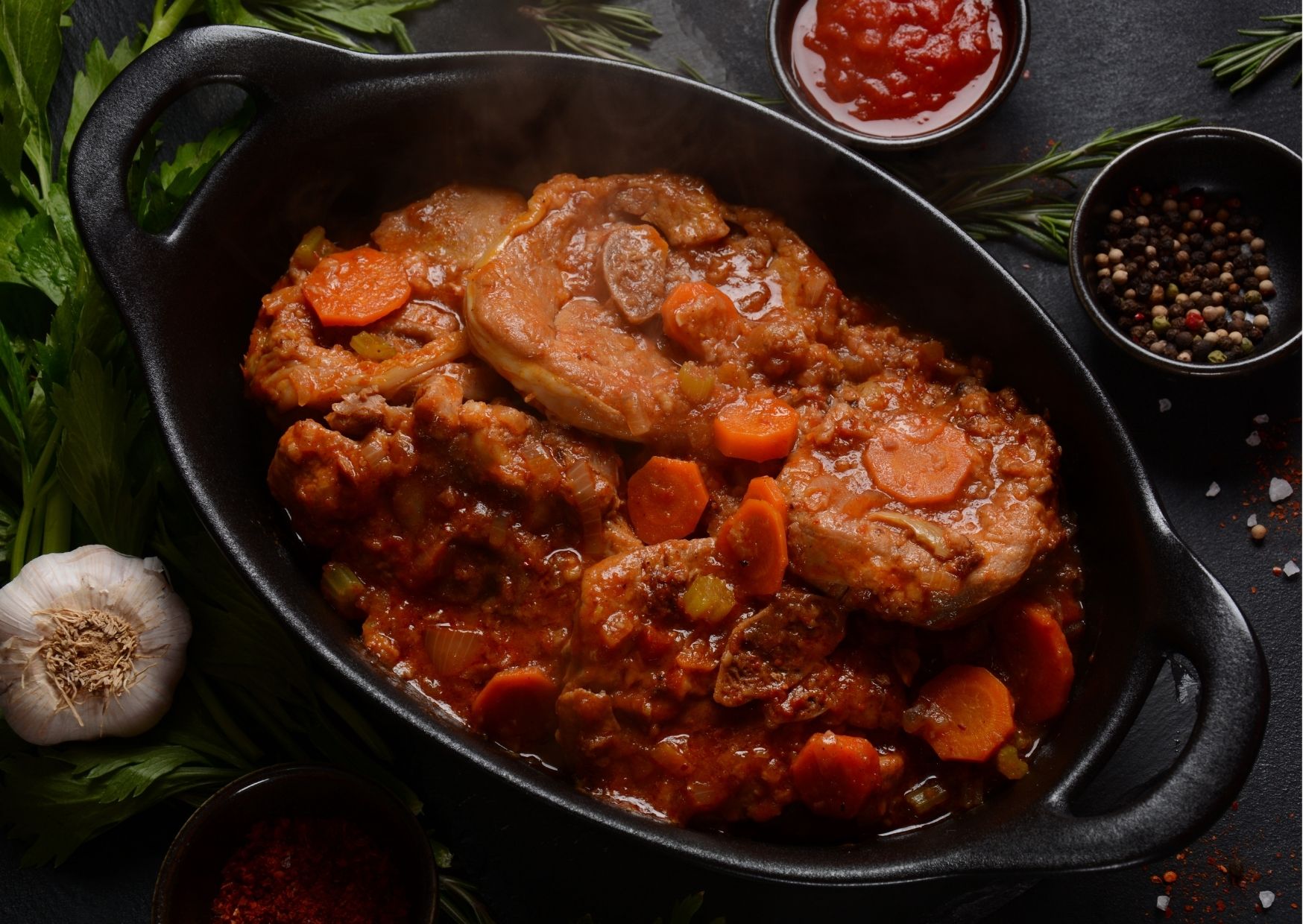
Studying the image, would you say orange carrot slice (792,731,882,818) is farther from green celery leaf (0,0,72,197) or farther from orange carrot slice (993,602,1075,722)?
green celery leaf (0,0,72,197)

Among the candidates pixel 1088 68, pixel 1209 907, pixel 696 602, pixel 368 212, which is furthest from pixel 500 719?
pixel 1088 68

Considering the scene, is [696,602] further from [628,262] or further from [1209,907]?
[1209,907]

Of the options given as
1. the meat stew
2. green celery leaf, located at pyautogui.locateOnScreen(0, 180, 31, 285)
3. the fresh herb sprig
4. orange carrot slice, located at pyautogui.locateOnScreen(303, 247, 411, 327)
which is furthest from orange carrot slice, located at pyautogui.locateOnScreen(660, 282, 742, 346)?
green celery leaf, located at pyautogui.locateOnScreen(0, 180, 31, 285)

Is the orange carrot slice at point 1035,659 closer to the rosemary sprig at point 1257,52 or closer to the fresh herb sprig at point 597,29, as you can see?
the fresh herb sprig at point 597,29

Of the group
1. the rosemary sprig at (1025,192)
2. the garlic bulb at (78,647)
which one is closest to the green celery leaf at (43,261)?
the garlic bulb at (78,647)

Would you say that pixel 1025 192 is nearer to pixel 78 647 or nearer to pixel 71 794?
pixel 78 647
